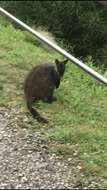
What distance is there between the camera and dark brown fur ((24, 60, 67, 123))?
6.91 m

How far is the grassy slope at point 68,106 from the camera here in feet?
19.2

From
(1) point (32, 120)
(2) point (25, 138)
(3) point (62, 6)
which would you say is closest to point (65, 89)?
(1) point (32, 120)

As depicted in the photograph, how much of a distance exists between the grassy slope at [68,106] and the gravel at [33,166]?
14 cm

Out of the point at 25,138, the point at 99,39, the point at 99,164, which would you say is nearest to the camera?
the point at 99,164

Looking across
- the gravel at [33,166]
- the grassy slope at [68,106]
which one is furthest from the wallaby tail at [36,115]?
the gravel at [33,166]

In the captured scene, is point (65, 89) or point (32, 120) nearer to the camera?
point (32, 120)

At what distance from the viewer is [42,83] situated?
23.2 feet

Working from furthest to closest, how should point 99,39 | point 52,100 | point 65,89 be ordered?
point 99,39 → point 65,89 → point 52,100

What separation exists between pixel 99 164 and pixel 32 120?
1.16 meters

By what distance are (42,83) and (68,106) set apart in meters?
0.42

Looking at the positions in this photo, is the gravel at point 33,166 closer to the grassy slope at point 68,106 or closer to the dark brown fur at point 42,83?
the grassy slope at point 68,106

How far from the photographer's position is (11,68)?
8023 millimetres

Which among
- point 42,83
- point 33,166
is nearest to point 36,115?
point 42,83

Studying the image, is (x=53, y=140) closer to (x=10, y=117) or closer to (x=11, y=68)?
(x=10, y=117)
